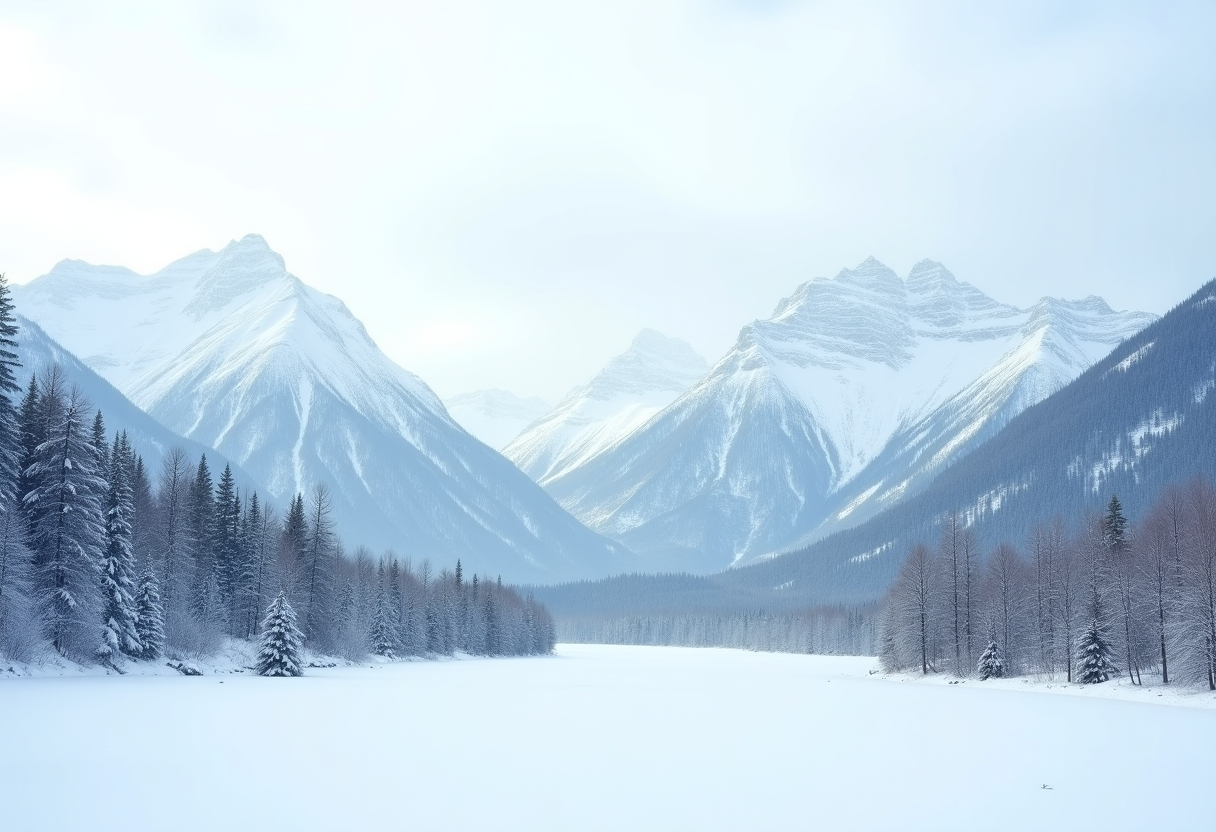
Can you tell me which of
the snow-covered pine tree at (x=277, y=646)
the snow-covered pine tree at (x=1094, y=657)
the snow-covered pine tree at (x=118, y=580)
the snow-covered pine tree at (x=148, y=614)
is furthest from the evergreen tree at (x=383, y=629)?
the snow-covered pine tree at (x=1094, y=657)

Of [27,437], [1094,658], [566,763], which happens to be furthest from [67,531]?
[1094,658]

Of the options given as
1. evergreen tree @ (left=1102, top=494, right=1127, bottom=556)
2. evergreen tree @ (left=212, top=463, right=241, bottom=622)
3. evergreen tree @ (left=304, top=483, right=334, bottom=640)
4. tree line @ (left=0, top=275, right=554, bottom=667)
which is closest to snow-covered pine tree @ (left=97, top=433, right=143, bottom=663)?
tree line @ (left=0, top=275, right=554, bottom=667)

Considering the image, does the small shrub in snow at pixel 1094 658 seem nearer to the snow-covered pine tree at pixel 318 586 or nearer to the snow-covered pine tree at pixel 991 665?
the snow-covered pine tree at pixel 991 665

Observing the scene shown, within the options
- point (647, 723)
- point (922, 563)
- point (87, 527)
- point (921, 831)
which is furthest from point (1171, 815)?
point (922, 563)

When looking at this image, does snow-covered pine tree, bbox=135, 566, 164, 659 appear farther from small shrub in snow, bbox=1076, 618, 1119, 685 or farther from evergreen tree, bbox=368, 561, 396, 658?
small shrub in snow, bbox=1076, 618, 1119, 685

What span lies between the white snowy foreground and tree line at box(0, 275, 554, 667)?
268 inches

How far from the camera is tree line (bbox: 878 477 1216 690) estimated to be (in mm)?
69312

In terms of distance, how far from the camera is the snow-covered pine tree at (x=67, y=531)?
6203 cm

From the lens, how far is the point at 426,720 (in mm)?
43875

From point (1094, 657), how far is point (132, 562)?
69873 millimetres

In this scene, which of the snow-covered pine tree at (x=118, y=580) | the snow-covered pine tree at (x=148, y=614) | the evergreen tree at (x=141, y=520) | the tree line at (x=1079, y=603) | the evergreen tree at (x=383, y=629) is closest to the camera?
the snow-covered pine tree at (x=118, y=580)

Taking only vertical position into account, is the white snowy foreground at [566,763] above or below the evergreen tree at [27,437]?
below

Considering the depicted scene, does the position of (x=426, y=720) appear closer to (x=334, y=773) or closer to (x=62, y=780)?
(x=334, y=773)

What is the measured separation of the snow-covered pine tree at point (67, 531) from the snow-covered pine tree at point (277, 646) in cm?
1538
